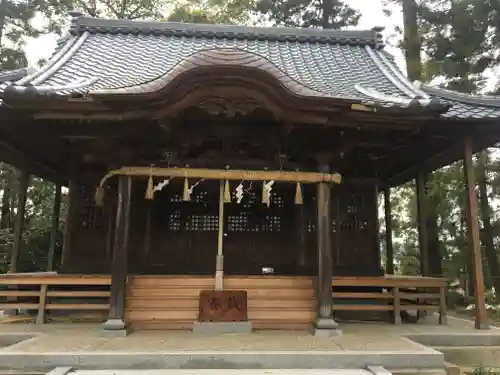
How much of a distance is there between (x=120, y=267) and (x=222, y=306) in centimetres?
161

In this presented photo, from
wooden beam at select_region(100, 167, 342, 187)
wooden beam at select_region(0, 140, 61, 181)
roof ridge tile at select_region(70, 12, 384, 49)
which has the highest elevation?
roof ridge tile at select_region(70, 12, 384, 49)

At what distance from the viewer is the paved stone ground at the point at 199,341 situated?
496 centimetres

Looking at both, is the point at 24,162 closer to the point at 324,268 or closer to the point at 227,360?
the point at 227,360

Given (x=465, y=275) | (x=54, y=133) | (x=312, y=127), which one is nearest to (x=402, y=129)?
(x=312, y=127)

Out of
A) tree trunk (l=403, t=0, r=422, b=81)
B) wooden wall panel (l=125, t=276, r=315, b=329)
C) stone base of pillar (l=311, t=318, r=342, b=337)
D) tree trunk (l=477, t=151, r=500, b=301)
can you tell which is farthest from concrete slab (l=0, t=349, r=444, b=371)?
tree trunk (l=403, t=0, r=422, b=81)

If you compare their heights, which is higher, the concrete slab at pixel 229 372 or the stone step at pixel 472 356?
the concrete slab at pixel 229 372

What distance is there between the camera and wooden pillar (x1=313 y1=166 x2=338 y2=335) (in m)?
5.95

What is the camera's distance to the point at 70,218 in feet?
27.1

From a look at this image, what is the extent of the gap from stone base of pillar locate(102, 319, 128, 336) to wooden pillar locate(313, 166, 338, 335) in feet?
9.00

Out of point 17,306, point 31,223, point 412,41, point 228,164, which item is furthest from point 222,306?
point 31,223

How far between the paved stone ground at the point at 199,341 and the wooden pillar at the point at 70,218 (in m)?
1.81

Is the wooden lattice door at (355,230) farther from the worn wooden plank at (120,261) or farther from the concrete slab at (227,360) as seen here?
the worn wooden plank at (120,261)

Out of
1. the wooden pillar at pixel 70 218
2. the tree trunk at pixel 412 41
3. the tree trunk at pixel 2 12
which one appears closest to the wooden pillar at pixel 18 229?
the wooden pillar at pixel 70 218

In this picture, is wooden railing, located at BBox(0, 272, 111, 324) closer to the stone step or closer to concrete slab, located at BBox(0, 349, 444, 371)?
concrete slab, located at BBox(0, 349, 444, 371)
